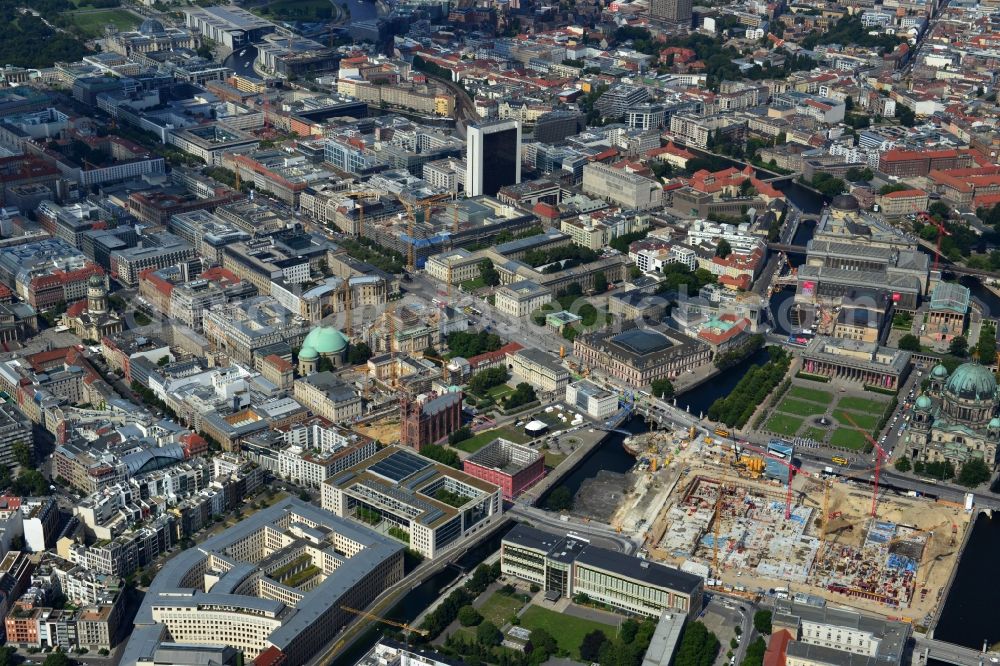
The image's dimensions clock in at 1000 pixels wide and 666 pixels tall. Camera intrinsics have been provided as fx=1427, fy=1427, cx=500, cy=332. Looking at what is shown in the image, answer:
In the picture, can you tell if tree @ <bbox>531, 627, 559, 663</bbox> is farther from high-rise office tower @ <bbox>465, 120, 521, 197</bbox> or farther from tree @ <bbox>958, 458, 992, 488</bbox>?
high-rise office tower @ <bbox>465, 120, 521, 197</bbox>

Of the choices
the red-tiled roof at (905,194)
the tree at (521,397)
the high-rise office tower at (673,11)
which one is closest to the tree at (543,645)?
the tree at (521,397)

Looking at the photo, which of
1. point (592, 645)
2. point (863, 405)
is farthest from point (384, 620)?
point (863, 405)

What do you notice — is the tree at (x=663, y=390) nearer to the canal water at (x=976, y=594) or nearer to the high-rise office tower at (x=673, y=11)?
the canal water at (x=976, y=594)

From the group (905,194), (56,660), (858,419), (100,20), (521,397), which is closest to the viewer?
(56,660)

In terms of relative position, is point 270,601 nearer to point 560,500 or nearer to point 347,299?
point 560,500

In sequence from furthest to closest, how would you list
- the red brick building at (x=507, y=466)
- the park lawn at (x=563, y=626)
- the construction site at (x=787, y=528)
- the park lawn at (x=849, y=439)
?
the park lawn at (x=849, y=439)
the red brick building at (x=507, y=466)
the construction site at (x=787, y=528)
the park lawn at (x=563, y=626)

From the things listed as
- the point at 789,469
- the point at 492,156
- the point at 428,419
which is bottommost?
the point at 789,469

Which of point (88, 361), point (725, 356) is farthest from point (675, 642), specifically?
point (88, 361)
